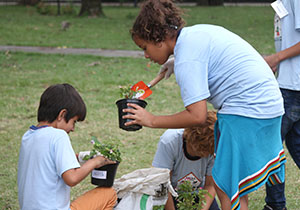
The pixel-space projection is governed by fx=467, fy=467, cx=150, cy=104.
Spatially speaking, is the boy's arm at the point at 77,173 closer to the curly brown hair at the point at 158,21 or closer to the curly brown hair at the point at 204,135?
the curly brown hair at the point at 204,135

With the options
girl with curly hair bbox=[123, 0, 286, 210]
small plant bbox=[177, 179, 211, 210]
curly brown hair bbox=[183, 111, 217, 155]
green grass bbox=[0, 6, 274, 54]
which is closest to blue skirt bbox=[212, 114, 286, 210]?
girl with curly hair bbox=[123, 0, 286, 210]

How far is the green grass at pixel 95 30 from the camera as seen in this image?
11.9 metres

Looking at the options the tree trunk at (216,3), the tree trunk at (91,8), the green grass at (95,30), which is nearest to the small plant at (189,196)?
the green grass at (95,30)

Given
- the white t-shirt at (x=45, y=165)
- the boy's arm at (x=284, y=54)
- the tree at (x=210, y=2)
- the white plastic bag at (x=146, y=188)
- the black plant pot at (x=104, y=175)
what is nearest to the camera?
the white t-shirt at (x=45, y=165)

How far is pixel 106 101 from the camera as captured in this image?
6.74m

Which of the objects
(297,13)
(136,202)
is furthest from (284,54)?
(136,202)

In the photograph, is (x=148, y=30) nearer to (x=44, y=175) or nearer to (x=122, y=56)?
(x=44, y=175)

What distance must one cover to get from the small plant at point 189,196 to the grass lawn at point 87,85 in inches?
21.0

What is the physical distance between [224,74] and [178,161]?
3.52ft

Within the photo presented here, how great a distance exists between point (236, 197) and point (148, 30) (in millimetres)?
1053

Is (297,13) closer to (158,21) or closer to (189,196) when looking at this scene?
(158,21)

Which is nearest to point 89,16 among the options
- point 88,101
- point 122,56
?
point 122,56

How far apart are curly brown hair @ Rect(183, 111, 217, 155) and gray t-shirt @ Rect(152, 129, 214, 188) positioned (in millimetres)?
180

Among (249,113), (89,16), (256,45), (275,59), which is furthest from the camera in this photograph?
(89,16)
